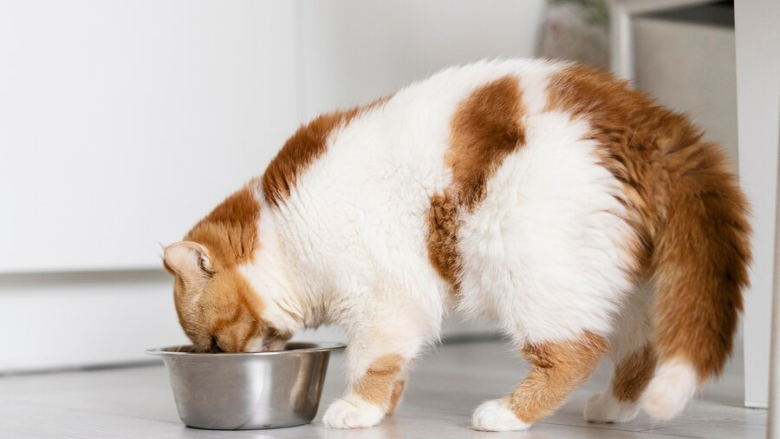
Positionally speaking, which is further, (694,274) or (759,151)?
(759,151)

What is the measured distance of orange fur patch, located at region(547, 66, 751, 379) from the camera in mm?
1339

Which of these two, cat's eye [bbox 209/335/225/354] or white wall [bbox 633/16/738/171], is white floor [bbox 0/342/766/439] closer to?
cat's eye [bbox 209/335/225/354]

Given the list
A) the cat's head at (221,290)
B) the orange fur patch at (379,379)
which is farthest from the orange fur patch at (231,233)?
the orange fur patch at (379,379)

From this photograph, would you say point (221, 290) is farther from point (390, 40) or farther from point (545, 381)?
point (390, 40)

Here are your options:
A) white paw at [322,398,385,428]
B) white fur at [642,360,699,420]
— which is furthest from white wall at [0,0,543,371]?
white fur at [642,360,699,420]

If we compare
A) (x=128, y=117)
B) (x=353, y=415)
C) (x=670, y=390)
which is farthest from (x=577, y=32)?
(x=670, y=390)

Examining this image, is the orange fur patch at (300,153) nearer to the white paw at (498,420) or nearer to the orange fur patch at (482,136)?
the orange fur patch at (482,136)

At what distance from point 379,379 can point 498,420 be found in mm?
234

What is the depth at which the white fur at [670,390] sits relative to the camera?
1.25 m

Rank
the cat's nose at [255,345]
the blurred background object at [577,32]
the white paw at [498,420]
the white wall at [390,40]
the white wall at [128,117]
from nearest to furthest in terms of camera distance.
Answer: the white paw at [498,420], the cat's nose at [255,345], the white wall at [128,117], the white wall at [390,40], the blurred background object at [577,32]

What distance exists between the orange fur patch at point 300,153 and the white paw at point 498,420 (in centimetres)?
54

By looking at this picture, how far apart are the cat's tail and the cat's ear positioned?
0.78m

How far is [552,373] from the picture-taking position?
1504 millimetres

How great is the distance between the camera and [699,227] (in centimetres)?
139
